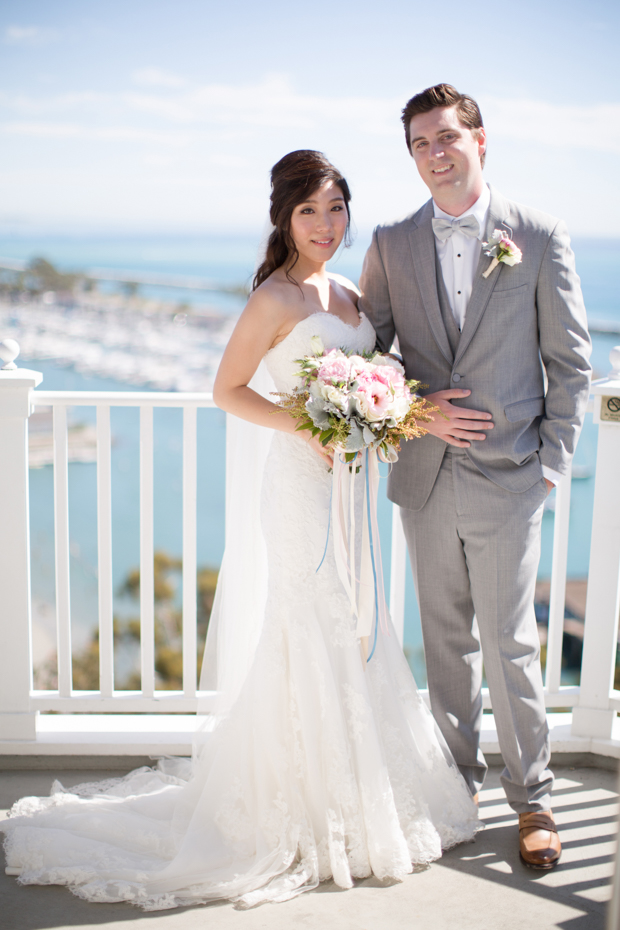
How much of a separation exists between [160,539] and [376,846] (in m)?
32.0

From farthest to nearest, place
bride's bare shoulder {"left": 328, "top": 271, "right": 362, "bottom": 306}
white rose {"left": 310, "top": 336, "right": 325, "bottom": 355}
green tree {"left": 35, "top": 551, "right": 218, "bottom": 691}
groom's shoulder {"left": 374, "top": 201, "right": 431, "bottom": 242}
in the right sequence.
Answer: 1. green tree {"left": 35, "top": 551, "right": 218, "bottom": 691}
2. bride's bare shoulder {"left": 328, "top": 271, "right": 362, "bottom": 306}
3. groom's shoulder {"left": 374, "top": 201, "right": 431, "bottom": 242}
4. white rose {"left": 310, "top": 336, "right": 325, "bottom": 355}

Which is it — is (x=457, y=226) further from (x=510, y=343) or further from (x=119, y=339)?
(x=119, y=339)

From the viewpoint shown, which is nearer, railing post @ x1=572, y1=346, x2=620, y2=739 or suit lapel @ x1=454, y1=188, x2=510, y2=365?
suit lapel @ x1=454, y1=188, x2=510, y2=365

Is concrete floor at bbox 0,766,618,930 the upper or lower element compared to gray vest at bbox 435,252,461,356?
lower

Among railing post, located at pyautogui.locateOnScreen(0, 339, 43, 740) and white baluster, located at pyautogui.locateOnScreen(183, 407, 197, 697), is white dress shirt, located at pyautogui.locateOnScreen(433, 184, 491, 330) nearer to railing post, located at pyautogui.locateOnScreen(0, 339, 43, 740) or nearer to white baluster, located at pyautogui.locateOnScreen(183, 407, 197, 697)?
white baluster, located at pyautogui.locateOnScreen(183, 407, 197, 697)

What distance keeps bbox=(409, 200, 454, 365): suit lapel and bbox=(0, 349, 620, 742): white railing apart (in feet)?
A: 2.38

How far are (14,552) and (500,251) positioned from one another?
1983mm

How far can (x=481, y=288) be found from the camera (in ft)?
8.02

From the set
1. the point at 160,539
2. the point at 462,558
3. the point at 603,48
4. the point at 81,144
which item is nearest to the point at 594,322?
the point at 603,48

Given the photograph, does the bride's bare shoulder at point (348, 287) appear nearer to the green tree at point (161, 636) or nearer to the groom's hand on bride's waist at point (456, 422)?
the groom's hand on bride's waist at point (456, 422)

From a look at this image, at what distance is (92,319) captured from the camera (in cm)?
3722

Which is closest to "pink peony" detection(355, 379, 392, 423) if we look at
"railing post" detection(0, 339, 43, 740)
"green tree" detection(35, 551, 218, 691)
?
"railing post" detection(0, 339, 43, 740)

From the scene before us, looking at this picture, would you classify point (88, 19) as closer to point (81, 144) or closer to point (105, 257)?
point (81, 144)

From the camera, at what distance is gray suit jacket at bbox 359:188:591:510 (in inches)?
96.0
